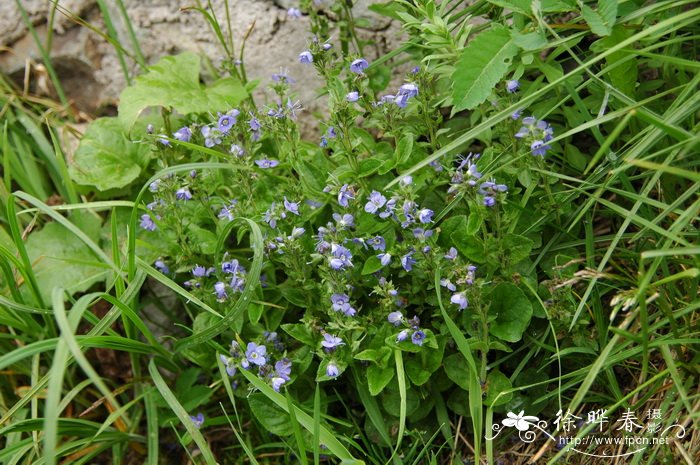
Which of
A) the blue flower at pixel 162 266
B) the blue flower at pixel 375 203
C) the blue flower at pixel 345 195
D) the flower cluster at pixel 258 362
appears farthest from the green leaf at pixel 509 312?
the blue flower at pixel 162 266

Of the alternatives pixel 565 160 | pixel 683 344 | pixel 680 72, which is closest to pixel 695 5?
pixel 680 72

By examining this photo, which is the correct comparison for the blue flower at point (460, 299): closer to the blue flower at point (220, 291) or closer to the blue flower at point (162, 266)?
the blue flower at point (220, 291)

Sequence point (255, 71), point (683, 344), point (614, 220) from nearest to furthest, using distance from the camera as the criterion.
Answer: point (683, 344), point (614, 220), point (255, 71)

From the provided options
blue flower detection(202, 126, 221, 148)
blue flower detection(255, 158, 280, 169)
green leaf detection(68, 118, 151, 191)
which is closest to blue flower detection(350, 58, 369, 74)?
blue flower detection(255, 158, 280, 169)

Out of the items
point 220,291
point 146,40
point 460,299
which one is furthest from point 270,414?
point 146,40

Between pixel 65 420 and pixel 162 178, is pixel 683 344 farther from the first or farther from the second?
pixel 65 420

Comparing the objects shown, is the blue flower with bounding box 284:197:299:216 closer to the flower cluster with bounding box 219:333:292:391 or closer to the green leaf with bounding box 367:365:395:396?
the flower cluster with bounding box 219:333:292:391

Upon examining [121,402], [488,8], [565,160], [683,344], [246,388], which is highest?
[488,8]
